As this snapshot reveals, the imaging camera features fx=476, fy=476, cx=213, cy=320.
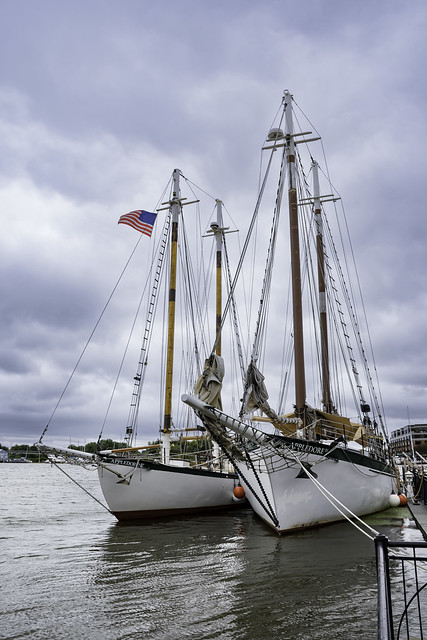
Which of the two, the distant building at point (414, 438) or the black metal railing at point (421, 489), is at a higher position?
the distant building at point (414, 438)

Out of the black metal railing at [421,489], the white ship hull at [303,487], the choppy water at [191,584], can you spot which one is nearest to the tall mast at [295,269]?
the white ship hull at [303,487]

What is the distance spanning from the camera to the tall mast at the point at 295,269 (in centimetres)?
1872

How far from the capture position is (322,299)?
105 feet

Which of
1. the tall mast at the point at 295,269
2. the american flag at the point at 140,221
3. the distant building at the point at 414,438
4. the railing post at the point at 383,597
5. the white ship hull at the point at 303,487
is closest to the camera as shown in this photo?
the railing post at the point at 383,597

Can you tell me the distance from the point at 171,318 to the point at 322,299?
1109 cm

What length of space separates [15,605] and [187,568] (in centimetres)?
401

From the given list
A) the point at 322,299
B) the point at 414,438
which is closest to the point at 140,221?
the point at 322,299

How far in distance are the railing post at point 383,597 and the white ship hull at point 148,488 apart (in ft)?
53.6

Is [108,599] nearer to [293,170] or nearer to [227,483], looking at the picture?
[227,483]

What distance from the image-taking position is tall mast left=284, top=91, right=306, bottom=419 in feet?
61.4

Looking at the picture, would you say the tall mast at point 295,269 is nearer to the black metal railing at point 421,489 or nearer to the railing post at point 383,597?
the black metal railing at point 421,489

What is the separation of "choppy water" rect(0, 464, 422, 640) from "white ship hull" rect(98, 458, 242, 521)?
2.38 metres

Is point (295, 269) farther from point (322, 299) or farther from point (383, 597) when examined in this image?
point (383, 597)

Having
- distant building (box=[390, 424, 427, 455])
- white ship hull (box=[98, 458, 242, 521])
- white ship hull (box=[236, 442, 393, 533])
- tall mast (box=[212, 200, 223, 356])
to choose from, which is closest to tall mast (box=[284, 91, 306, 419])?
white ship hull (box=[236, 442, 393, 533])
